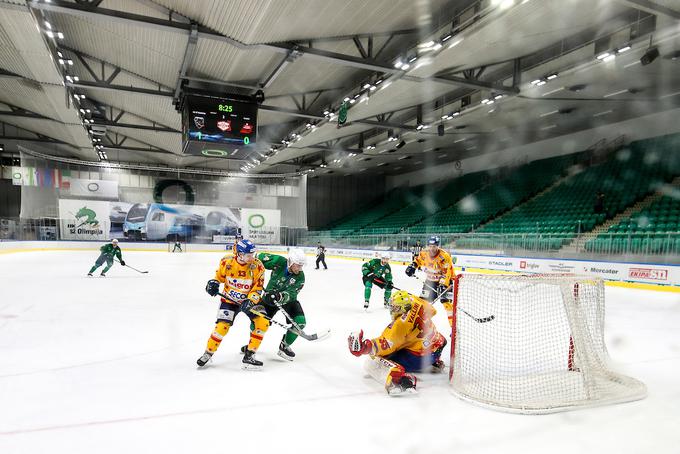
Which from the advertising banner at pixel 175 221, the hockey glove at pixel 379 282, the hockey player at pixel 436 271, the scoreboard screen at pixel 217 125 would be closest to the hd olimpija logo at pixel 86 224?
the advertising banner at pixel 175 221

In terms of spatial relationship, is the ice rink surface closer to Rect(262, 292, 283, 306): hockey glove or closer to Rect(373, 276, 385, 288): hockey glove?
Rect(262, 292, 283, 306): hockey glove

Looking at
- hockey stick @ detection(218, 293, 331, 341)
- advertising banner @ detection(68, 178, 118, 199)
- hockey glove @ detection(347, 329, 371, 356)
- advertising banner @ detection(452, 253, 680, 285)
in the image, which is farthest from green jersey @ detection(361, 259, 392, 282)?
advertising banner @ detection(68, 178, 118, 199)

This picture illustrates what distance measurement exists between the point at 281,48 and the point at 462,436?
895cm

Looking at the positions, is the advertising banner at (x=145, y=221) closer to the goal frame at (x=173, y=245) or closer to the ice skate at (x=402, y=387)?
the goal frame at (x=173, y=245)

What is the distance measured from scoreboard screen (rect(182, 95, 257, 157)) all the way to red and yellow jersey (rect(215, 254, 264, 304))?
7646 millimetres

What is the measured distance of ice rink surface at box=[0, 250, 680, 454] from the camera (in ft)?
7.91

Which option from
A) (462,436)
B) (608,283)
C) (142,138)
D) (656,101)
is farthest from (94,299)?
(656,101)

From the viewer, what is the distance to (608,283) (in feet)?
33.5

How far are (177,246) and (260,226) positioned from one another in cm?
519

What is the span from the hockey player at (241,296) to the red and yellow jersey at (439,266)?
268 cm

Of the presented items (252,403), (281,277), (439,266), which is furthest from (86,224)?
(252,403)

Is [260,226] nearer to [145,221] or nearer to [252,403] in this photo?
[145,221]

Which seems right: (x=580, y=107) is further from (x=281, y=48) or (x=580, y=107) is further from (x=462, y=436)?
(x=462, y=436)

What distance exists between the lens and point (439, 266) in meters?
5.58
